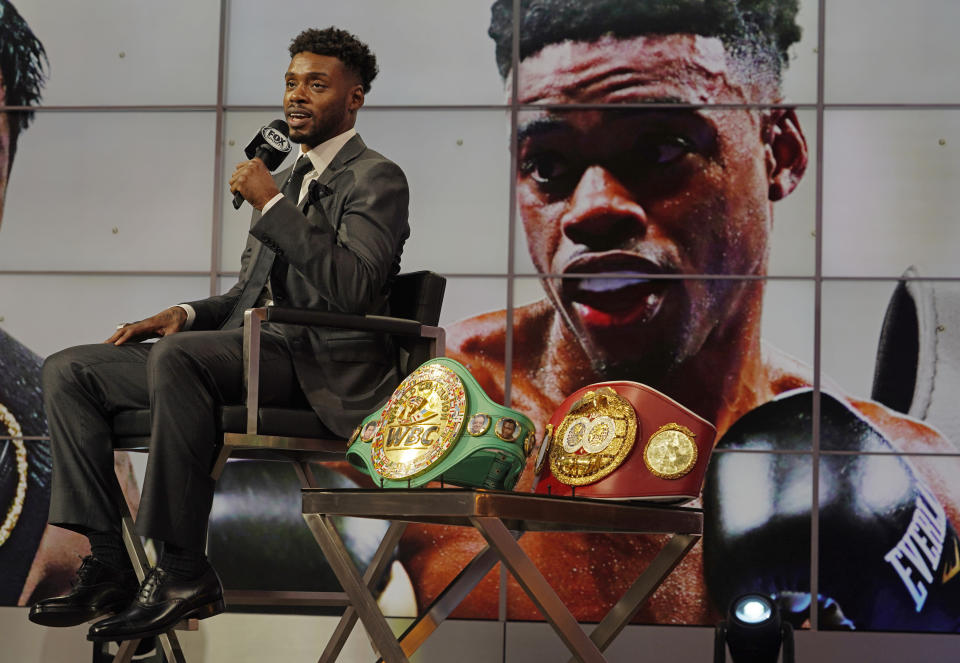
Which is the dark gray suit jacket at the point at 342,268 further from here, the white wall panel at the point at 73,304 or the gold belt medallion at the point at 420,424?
the white wall panel at the point at 73,304

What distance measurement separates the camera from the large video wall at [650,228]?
421 centimetres

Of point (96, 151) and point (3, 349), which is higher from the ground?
point (96, 151)

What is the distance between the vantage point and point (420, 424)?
217 centimetres

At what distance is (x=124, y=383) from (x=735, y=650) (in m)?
1.62

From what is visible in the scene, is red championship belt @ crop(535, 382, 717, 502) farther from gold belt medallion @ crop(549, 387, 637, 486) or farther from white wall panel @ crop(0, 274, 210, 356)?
white wall panel @ crop(0, 274, 210, 356)

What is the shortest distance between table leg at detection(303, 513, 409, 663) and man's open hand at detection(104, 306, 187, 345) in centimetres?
85

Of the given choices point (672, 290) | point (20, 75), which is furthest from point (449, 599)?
point (20, 75)

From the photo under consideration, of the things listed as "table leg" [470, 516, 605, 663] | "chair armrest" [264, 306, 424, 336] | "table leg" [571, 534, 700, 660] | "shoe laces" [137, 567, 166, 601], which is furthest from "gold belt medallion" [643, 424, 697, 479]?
"shoe laces" [137, 567, 166, 601]

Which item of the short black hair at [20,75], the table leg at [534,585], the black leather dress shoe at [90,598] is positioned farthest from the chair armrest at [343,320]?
the short black hair at [20,75]

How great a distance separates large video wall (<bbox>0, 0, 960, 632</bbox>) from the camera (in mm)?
4215

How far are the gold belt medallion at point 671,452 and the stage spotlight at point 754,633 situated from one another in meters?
0.86

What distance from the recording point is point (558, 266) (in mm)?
4402

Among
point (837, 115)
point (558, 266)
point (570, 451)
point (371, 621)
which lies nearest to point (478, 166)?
point (558, 266)

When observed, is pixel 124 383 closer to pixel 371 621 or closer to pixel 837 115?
pixel 371 621
